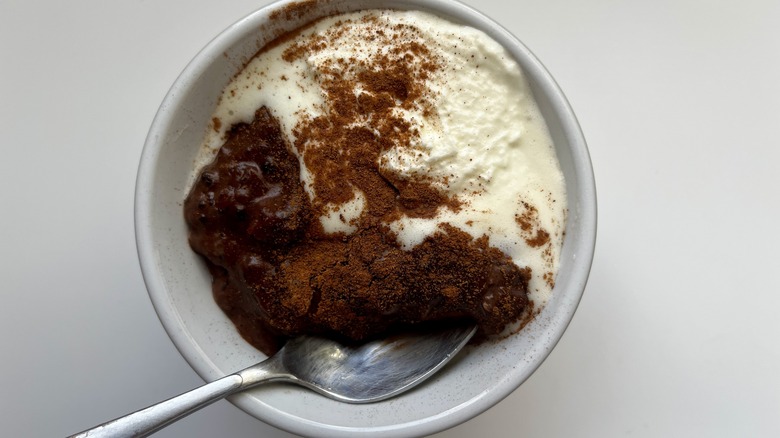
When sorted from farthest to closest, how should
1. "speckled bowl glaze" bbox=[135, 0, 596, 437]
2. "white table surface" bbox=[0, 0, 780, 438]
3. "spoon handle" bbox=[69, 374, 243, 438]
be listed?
"white table surface" bbox=[0, 0, 780, 438] → "speckled bowl glaze" bbox=[135, 0, 596, 437] → "spoon handle" bbox=[69, 374, 243, 438]

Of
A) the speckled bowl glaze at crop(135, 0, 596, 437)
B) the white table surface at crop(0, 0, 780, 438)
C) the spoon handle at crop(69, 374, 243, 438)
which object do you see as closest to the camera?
the spoon handle at crop(69, 374, 243, 438)

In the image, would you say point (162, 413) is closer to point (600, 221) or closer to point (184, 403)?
point (184, 403)

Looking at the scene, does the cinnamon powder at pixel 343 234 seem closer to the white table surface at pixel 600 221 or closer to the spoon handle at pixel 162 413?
the spoon handle at pixel 162 413

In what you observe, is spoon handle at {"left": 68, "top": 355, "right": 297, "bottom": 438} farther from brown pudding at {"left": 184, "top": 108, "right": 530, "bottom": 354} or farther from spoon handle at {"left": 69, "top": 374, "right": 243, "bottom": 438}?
brown pudding at {"left": 184, "top": 108, "right": 530, "bottom": 354}

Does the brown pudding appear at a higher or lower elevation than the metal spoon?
higher

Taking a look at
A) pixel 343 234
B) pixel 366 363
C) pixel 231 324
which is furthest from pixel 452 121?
pixel 231 324

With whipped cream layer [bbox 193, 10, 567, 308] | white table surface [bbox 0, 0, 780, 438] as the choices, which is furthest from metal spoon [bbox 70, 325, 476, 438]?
white table surface [bbox 0, 0, 780, 438]

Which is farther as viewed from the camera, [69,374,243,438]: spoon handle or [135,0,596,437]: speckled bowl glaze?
[135,0,596,437]: speckled bowl glaze
